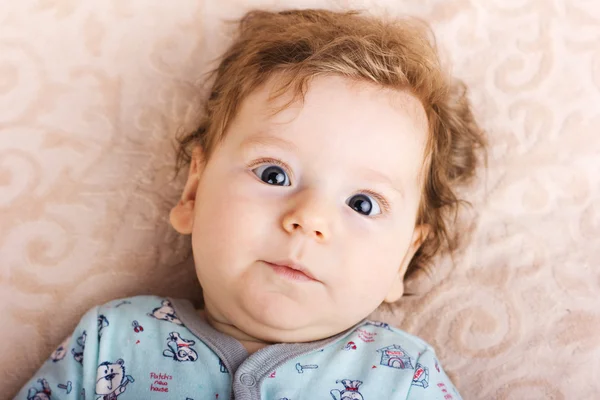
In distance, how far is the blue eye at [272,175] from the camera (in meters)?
1.00

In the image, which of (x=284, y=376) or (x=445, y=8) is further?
(x=445, y=8)

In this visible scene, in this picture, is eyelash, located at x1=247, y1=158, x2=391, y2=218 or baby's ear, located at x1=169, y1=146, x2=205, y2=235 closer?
eyelash, located at x1=247, y1=158, x2=391, y2=218

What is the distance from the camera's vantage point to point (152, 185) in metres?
1.26

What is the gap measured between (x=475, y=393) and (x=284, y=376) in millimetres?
344

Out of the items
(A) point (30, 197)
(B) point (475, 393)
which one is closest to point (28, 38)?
(A) point (30, 197)

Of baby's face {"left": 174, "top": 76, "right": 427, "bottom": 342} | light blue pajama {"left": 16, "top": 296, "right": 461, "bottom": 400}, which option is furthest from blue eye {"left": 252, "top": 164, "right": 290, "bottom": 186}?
light blue pajama {"left": 16, "top": 296, "right": 461, "bottom": 400}

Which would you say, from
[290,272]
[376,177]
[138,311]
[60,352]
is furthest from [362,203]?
[60,352]

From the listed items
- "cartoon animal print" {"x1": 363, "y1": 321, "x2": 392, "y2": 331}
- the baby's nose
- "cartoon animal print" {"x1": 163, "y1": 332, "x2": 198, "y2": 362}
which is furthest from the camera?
"cartoon animal print" {"x1": 363, "y1": 321, "x2": 392, "y2": 331}

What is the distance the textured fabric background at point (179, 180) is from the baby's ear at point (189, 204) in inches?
5.1

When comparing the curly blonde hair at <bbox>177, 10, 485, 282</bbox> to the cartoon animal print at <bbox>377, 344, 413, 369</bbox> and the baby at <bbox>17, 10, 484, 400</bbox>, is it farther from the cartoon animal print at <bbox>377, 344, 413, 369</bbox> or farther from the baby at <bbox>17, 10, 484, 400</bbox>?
the cartoon animal print at <bbox>377, 344, 413, 369</bbox>

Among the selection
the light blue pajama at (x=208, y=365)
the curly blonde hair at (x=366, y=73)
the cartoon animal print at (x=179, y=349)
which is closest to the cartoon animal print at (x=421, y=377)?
the light blue pajama at (x=208, y=365)

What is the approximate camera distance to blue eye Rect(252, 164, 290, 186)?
3.27 feet

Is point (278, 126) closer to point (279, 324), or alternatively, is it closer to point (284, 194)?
point (284, 194)

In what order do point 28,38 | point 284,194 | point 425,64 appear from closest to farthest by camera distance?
point 284,194 → point 425,64 → point 28,38
